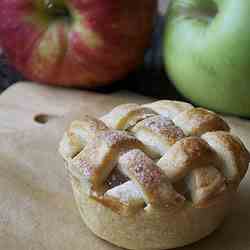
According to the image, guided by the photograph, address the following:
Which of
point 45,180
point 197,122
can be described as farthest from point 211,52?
point 45,180

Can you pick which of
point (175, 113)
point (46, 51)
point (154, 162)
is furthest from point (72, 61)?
point (154, 162)

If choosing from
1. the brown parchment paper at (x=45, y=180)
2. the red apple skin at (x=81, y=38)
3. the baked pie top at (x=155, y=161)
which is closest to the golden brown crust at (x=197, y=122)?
the baked pie top at (x=155, y=161)

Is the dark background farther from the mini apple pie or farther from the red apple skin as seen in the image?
the mini apple pie

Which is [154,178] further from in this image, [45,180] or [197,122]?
[45,180]

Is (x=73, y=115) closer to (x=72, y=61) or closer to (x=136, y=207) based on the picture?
(x=72, y=61)

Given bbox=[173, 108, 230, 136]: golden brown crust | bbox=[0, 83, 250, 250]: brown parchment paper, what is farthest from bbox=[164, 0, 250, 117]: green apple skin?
bbox=[173, 108, 230, 136]: golden brown crust

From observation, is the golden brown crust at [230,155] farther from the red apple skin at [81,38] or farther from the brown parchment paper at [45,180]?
the red apple skin at [81,38]
